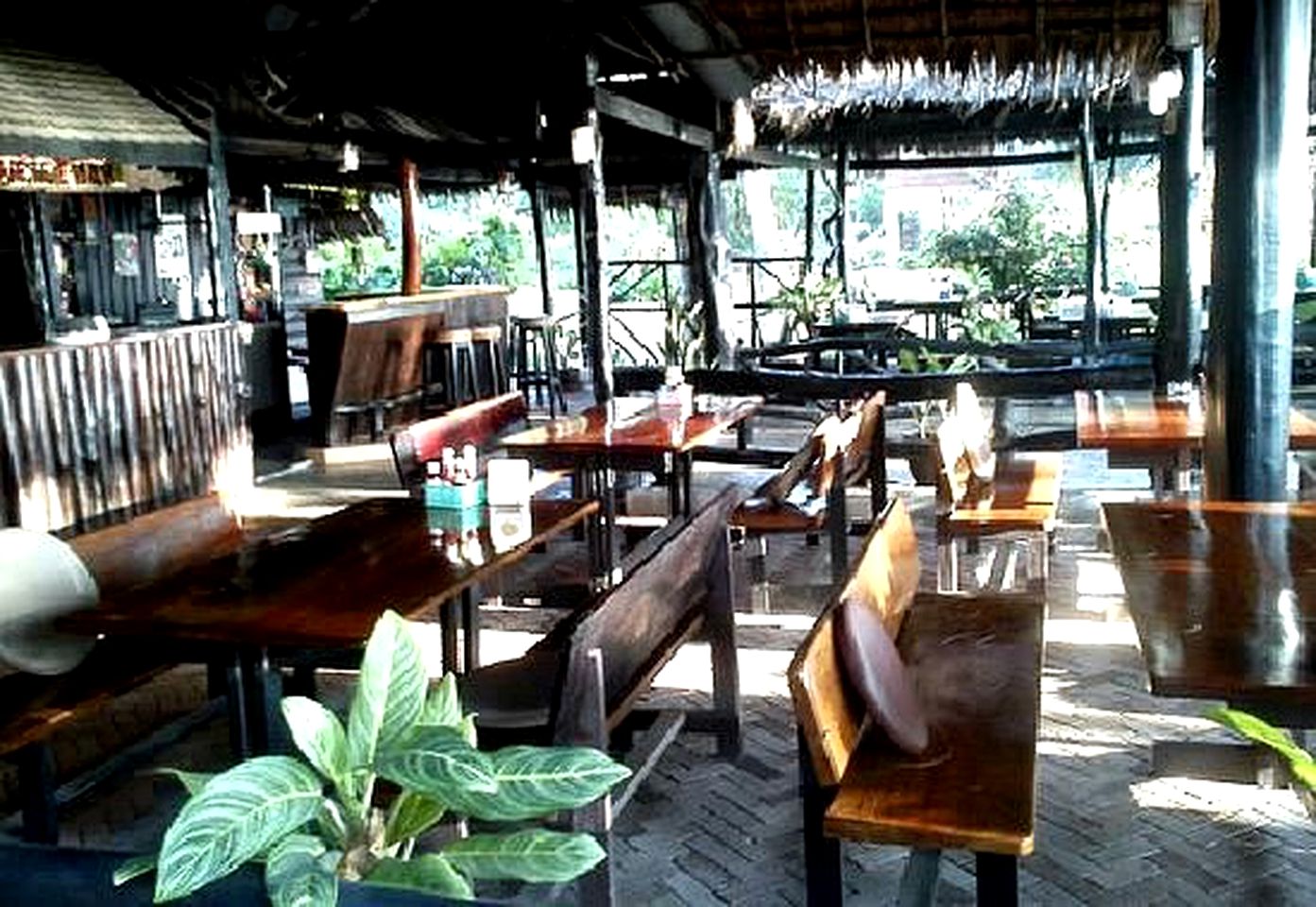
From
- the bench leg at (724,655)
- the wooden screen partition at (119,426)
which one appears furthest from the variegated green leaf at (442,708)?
the wooden screen partition at (119,426)

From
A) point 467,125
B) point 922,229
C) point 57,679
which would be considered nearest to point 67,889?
point 57,679

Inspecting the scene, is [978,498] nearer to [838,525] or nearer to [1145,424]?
[838,525]

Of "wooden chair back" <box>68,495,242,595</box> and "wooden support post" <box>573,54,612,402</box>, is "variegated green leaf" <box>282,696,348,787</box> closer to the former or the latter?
"wooden chair back" <box>68,495,242,595</box>

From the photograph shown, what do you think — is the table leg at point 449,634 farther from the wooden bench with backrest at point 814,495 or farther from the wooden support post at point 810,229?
the wooden support post at point 810,229

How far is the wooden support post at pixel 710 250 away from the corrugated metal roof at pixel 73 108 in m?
4.10

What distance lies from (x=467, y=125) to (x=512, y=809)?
1022cm

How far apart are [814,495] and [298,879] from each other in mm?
3943

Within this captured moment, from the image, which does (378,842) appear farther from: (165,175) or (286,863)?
(165,175)

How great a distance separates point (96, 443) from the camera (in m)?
6.96

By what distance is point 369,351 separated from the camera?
9898mm

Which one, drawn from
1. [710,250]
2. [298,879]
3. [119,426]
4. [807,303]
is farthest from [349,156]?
[298,879]

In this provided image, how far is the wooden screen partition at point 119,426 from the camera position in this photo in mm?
6410

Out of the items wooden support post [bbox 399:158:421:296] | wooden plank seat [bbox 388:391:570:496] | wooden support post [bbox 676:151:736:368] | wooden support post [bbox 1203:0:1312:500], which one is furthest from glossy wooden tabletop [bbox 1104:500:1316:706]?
wooden support post [bbox 399:158:421:296]

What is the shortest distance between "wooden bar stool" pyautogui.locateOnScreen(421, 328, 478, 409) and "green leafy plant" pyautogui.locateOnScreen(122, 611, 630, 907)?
869 centimetres
